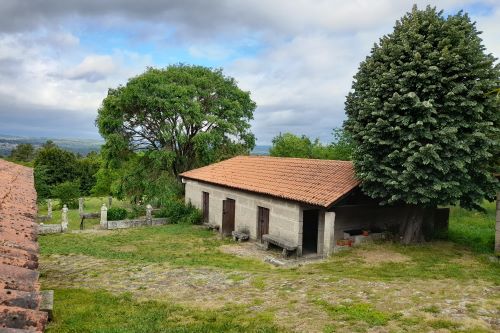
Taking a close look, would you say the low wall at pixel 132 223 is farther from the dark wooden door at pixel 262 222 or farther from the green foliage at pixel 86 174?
the green foliage at pixel 86 174

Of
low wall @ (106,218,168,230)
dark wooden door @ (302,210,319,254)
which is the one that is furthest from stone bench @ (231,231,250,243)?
low wall @ (106,218,168,230)

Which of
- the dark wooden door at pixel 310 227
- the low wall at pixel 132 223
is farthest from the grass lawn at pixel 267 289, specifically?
the low wall at pixel 132 223

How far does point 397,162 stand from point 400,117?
1.77 metres

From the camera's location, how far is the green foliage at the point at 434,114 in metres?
14.5

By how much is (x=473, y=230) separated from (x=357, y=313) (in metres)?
15.1

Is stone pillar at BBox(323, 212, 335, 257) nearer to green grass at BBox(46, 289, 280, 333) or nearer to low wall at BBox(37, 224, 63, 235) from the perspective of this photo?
green grass at BBox(46, 289, 280, 333)

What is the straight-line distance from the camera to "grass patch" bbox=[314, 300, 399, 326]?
892cm

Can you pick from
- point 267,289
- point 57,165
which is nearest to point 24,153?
point 57,165

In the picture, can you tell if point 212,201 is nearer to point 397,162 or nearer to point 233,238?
point 233,238

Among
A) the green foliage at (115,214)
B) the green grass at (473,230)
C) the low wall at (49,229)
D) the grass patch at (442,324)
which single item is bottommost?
the low wall at (49,229)

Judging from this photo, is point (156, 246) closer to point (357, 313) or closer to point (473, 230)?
point (357, 313)

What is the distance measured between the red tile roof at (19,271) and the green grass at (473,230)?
1742 cm

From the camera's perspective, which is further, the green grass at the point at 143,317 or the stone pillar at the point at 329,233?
the stone pillar at the point at 329,233

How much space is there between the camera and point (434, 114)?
14.9 m
